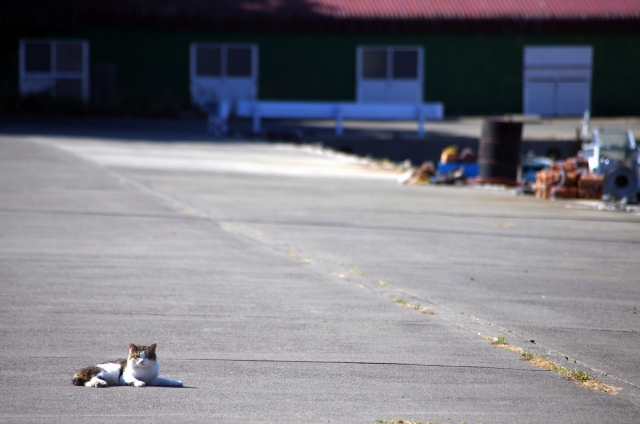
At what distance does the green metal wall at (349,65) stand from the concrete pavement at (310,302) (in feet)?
75.4

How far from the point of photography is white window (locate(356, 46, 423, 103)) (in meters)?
39.1

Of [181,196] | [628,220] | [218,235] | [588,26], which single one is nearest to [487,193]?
[628,220]

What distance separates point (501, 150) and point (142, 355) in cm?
1398

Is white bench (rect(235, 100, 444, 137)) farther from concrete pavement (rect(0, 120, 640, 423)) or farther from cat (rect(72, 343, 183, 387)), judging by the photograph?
cat (rect(72, 343, 183, 387))

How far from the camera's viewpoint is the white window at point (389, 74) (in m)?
39.1

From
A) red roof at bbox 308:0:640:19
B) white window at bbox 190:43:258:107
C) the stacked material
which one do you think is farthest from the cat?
red roof at bbox 308:0:640:19

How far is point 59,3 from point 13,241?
29397mm

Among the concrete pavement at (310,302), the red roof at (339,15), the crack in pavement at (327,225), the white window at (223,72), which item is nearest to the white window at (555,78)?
the red roof at (339,15)

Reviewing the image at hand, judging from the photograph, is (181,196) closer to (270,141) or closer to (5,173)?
(5,173)

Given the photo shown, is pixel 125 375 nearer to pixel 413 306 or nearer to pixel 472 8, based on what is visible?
pixel 413 306

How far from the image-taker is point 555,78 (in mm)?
39562

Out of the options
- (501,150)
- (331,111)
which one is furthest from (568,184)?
(331,111)

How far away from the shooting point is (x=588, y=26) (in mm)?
39219

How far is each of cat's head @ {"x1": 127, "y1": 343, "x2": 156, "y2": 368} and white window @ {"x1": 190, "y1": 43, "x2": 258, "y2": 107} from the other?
3359cm
